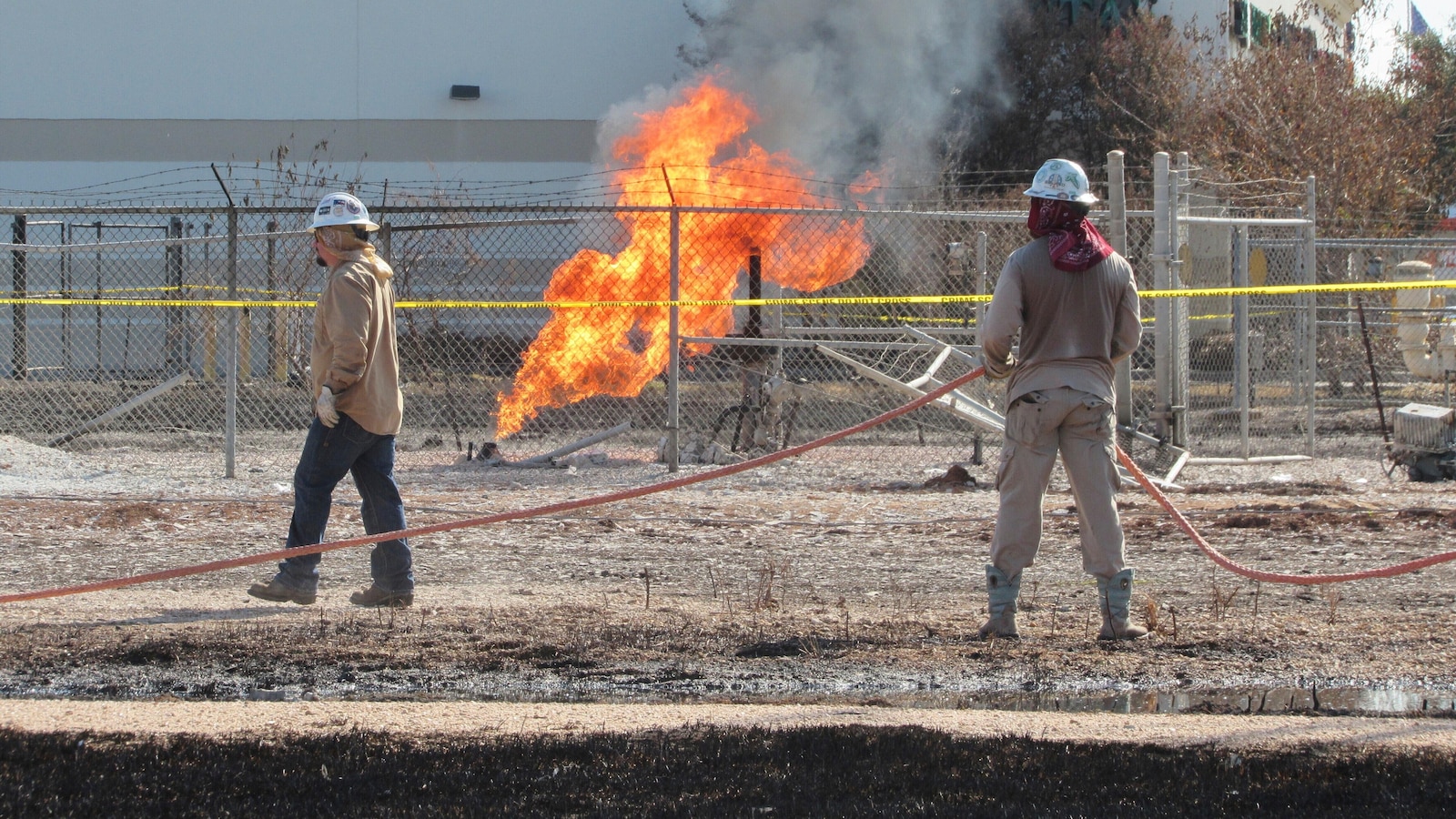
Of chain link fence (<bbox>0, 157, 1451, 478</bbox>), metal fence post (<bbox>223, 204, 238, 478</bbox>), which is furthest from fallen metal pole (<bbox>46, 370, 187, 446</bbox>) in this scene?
metal fence post (<bbox>223, 204, 238, 478</bbox>)

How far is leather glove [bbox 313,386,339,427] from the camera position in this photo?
5.88m

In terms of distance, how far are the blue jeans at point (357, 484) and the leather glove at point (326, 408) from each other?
0.22ft

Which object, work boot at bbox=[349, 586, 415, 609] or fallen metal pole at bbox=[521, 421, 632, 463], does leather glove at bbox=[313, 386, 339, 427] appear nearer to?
work boot at bbox=[349, 586, 415, 609]

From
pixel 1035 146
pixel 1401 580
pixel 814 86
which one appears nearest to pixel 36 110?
pixel 814 86

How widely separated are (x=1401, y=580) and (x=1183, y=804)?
375cm

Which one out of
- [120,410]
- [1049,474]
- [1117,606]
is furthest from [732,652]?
[120,410]

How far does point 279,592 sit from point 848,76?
728 inches

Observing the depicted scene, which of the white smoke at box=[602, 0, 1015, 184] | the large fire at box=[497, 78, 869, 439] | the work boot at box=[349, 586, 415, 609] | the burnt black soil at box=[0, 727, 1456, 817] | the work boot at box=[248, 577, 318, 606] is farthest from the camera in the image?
the white smoke at box=[602, 0, 1015, 184]

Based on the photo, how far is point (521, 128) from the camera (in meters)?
27.7

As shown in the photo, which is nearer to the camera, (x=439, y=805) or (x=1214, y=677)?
(x=439, y=805)

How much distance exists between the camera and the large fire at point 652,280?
38.3 feet

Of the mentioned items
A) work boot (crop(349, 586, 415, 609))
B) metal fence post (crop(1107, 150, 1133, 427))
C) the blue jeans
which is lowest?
work boot (crop(349, 586, 415, 609))

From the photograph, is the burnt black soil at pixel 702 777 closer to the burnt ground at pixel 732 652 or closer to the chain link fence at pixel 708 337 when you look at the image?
the burnt ground at pixel 732 652

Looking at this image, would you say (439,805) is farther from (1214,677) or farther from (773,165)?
(773,165)
